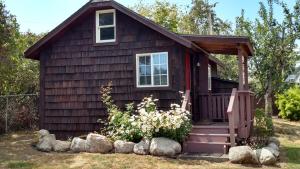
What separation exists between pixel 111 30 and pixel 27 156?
536 centimetres

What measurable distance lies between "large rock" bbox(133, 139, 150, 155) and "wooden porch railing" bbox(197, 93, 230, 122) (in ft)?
11.4

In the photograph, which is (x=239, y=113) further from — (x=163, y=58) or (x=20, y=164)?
(x=20, y=164)

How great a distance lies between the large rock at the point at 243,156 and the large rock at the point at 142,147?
235 centimetres

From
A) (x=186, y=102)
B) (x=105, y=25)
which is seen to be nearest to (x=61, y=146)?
(x=186, y=102)

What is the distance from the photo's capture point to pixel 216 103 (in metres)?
13.2

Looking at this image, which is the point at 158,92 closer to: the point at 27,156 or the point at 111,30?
the point at 111,30

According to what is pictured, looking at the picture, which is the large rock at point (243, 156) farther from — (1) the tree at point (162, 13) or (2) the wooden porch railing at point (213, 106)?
(1) the tree at point (162, 13)

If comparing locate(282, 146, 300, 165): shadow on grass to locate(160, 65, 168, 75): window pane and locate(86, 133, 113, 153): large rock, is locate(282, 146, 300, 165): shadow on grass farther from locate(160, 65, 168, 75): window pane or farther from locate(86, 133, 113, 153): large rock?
locate(86, 133, 113, 153): large rock

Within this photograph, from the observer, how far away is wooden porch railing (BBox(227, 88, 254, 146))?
10500 mm

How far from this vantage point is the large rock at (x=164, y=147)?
33.7 ft

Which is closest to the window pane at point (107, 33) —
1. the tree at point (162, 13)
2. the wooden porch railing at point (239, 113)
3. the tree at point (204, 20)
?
the wooden porch railing at point (239, 113)

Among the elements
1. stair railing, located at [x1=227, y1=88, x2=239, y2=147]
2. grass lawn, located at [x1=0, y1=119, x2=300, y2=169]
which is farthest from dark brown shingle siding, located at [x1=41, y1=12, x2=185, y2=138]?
grass lawn, located at [x1=0, y1=119, x2=300, y2=169]

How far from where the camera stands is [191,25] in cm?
4288

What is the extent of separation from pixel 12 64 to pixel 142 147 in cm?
770
